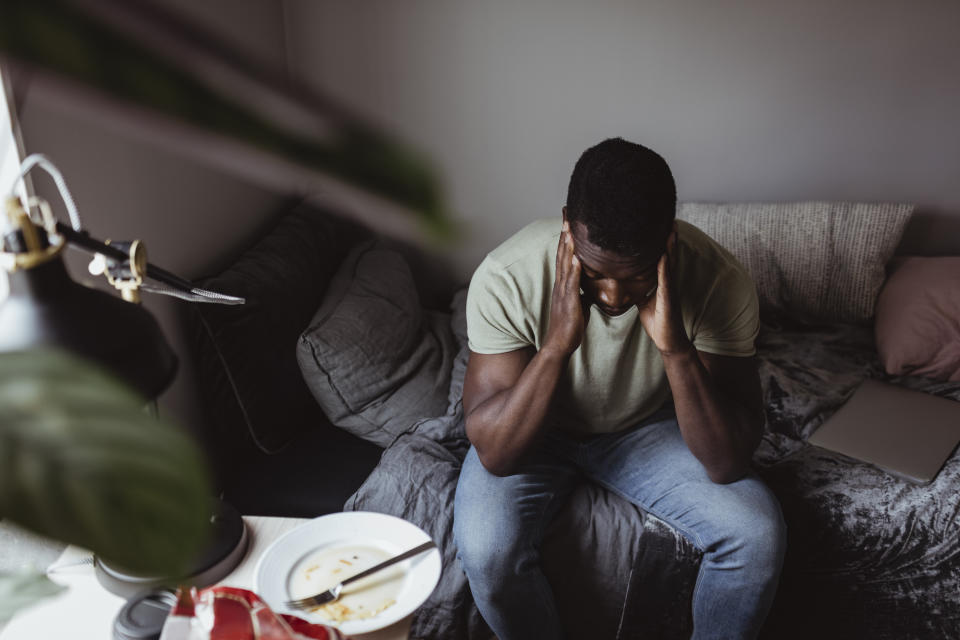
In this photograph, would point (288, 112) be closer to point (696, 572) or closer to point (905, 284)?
point (696, 572)

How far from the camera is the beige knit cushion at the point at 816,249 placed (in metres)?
1.95

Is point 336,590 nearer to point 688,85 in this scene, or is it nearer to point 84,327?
point 84,327

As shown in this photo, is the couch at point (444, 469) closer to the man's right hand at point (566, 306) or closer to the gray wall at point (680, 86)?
the man's right hand at point (566, 306)

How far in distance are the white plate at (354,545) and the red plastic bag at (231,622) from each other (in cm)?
16

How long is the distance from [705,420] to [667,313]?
0.20 metres

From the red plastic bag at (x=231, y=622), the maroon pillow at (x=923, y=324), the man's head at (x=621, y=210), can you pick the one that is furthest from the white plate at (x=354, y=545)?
the maroon pillow at (x=923, y=324)

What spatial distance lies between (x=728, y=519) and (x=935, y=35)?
169 cm

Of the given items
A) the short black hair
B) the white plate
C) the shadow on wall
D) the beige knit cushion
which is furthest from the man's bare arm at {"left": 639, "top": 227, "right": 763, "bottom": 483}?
the shadow on wall

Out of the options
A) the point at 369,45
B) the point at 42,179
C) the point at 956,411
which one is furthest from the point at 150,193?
the point at 956,411

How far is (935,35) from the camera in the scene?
6.59ft

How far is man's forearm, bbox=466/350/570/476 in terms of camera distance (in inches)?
47.5

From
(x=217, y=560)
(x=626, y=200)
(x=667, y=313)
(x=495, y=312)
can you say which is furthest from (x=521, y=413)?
(x=217, y=560)

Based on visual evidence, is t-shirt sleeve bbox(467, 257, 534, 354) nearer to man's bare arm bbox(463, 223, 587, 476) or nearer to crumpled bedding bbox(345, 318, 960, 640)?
man's bare arm bbox(463, 223, 587, 476)

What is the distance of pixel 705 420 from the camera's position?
3.95 feet
